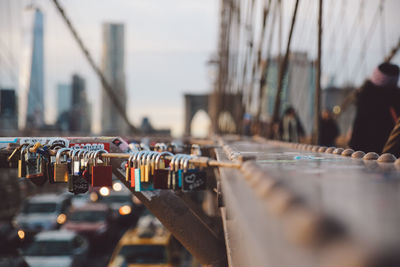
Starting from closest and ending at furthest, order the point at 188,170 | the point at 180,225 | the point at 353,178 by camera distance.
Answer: the point at 353,178 → the point at 188,170 → the point at 180,225

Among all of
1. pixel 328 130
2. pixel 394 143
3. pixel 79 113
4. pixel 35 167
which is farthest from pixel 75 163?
Answer: pixel 79 113

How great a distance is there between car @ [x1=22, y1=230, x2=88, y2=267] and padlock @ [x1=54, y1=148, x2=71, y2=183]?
9.84 metres

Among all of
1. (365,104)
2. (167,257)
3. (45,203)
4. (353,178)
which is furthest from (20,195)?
(353,178)

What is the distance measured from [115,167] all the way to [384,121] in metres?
2.53

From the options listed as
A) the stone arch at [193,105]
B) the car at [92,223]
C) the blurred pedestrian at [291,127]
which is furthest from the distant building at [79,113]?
the blurred pedestrian at [291,127]

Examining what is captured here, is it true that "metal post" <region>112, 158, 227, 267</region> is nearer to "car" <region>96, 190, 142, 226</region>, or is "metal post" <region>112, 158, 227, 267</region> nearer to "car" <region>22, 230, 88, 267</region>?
"car" <region>22, 230, 88, 267</region>

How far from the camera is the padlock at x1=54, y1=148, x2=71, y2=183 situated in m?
2.29

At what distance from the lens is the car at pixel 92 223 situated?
18.2 meters

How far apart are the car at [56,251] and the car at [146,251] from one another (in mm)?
1208

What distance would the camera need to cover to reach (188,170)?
1817 mm

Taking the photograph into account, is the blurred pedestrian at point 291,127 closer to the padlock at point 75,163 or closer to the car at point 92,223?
the padlock at point 75,163

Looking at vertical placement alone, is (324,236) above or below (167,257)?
above

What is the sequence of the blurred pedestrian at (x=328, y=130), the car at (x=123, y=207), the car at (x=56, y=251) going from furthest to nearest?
the car at (x=123, y=207), the car at (x=56, y=251), the blurred pedestrian at (x=328, y=130)

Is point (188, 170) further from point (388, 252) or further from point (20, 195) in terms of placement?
point (20, 195)
